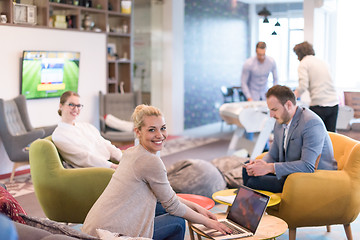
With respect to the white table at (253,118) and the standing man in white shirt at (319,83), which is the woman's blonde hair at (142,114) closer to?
the standing man in white shirt at (319,83)

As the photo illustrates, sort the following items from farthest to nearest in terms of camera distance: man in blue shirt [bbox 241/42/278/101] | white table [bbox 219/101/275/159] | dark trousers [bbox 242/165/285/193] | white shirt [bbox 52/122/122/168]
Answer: man in blue shirt [bbox 241/42/278/101] < white table [bbox 219/101/275/159] < white shirt [bbox 52/122/122/168] < dark trousers [bbox 242/165/285/193]

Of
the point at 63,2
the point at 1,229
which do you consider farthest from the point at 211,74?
the point at 1,229

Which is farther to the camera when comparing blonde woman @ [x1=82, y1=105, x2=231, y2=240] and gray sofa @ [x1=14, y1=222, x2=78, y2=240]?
blonde woman @ [x1=82, y1=105, x2=231, y2=240]

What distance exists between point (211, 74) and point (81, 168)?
785 centimetres

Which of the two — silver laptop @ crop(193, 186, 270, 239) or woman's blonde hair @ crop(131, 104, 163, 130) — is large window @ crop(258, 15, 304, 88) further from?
woman's blonde hair @ crop(131, 104, 163, 130)

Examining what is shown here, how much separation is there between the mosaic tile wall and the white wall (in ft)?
9.34

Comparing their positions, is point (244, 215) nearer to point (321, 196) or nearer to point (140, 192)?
point (140, 192)

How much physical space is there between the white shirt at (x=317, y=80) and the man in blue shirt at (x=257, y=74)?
4.63 ft

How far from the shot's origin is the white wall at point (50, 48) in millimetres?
6297

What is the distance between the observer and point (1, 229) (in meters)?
1.15

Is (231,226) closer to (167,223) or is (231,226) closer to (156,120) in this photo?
(167,223)

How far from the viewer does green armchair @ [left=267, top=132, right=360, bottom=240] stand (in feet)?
11.5

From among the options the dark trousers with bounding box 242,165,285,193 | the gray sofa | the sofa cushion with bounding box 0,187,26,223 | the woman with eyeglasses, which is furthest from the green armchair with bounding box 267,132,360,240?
Answer: the gray sofa

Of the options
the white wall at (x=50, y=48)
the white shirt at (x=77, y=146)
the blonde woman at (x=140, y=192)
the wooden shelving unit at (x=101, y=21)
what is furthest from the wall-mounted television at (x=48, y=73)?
the blonde woman at (x=140, y=192)
